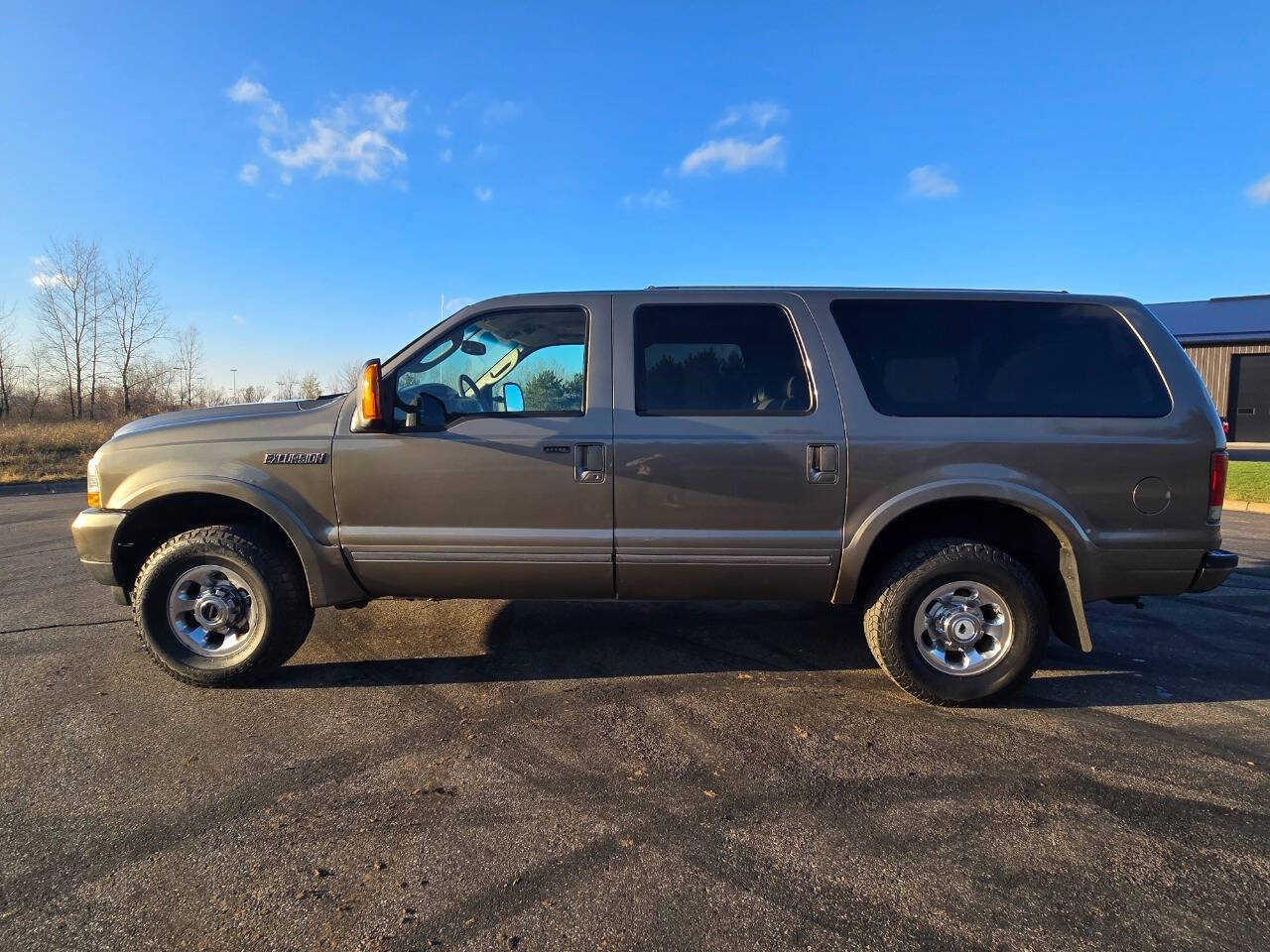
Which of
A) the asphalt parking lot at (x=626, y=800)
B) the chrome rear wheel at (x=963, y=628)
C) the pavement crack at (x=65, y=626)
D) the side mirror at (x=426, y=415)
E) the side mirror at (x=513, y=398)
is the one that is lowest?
the asphalt parking lot at (x=626, y=800)

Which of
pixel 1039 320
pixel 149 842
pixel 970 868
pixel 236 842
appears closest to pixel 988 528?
pixel 1039 320

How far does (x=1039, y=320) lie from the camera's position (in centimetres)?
359

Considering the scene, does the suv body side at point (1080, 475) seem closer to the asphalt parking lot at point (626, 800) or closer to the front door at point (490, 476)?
the asphalt parking lot at point (626, 800)

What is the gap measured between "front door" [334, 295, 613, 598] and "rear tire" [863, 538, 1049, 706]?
4.78ft

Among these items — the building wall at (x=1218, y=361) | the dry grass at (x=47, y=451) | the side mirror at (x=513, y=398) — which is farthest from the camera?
the building wall at (x=1218, y=361)

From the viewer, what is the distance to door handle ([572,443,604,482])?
11.5 feet

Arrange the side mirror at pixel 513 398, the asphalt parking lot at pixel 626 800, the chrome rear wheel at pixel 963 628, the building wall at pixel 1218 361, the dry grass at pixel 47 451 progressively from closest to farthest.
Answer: the asphalt parking lot at pixel 626 800
the chrome rear wheel at pixel 963 628
the side mirror at pixel 513 398
the dry grass at pixel 47 451
the building wall at pixel 1218 361

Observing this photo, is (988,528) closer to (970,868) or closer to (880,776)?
(880,776)

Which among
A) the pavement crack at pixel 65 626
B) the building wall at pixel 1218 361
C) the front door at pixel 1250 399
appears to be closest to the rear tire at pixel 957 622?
the pavement crack at pixel 65 626

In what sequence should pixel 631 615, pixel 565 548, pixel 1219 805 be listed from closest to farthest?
pixel 1219 805 → pixel 565 548 → pixel 631 615

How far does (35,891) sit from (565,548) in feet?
7.47

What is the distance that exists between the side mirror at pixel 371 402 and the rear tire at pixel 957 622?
272 cm

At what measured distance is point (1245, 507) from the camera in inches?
415

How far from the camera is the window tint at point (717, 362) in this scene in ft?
11.7
